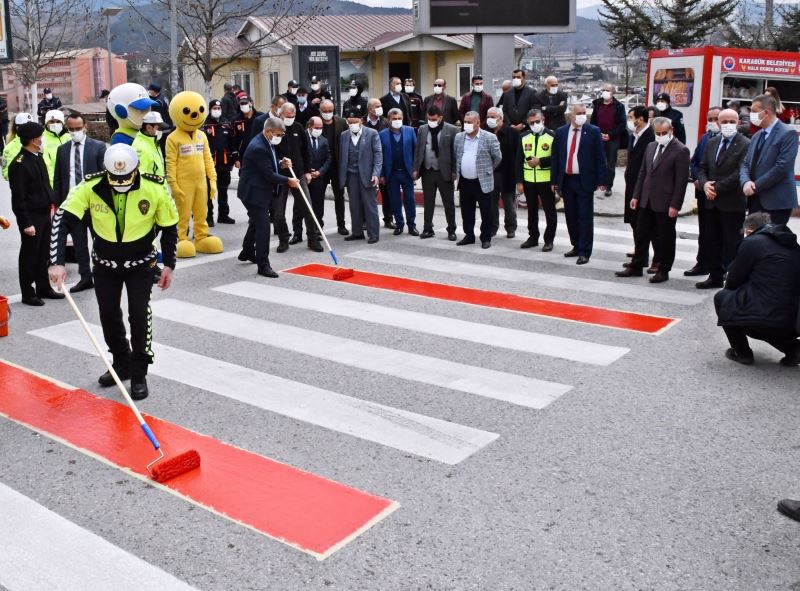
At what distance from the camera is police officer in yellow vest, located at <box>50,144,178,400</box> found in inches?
266

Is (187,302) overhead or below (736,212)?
below

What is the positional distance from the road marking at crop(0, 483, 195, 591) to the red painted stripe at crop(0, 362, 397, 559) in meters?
0.64

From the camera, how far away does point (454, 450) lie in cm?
610

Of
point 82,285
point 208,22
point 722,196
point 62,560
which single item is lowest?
point 62,560

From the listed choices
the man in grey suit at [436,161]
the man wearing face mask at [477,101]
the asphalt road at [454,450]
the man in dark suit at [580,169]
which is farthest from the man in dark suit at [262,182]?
the man wearing face mask at [477,101]

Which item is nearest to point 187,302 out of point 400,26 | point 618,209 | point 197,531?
point 197,531

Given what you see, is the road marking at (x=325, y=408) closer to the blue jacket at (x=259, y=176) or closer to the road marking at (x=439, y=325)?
the road marking at (x=439, y=325)

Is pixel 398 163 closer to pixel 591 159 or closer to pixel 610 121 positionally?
pixel 591 159

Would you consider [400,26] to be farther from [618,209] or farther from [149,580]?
[149,580]

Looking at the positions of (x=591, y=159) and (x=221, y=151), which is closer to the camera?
(x=591, y=159)

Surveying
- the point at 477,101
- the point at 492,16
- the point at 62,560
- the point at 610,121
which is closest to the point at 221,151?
the point at 477,101

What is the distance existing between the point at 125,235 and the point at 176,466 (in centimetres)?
200

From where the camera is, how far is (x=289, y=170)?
1244 cm

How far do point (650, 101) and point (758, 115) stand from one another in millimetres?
11532
